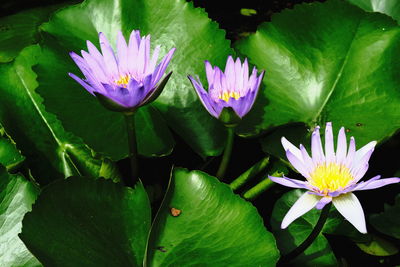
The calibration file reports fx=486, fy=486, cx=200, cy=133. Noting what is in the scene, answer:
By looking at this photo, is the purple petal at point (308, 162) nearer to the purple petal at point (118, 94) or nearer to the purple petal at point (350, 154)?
the purple petal at point (350, 154)

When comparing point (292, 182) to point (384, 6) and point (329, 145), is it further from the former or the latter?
point (384, 6)

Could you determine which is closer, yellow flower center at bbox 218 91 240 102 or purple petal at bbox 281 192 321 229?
purple petal at bbox 281 192 321 229


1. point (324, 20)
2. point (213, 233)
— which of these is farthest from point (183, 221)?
point (324, 20)

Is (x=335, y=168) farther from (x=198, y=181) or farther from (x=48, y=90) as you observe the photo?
(x=48, y=90)

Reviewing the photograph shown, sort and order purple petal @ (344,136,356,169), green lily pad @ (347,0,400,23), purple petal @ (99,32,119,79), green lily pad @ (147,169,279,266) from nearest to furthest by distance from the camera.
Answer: purple petal @ (344,136,356,169), green lily pad @ (147,169,279,266), purple petal @ (99,32,119,79), green lily pad @ (347,0,400,23)

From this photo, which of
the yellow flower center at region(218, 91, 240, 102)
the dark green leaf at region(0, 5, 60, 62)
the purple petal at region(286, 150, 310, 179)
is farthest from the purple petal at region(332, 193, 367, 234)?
the dark green leaf at region(0, 5, 60, 62)

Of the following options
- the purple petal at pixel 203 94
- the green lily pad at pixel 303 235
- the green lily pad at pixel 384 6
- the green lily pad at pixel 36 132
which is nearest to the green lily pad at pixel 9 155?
the green lily pad at pixel 36 132

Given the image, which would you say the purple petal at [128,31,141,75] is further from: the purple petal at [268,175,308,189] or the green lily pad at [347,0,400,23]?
the green lily pad at [347,0,400,23]
